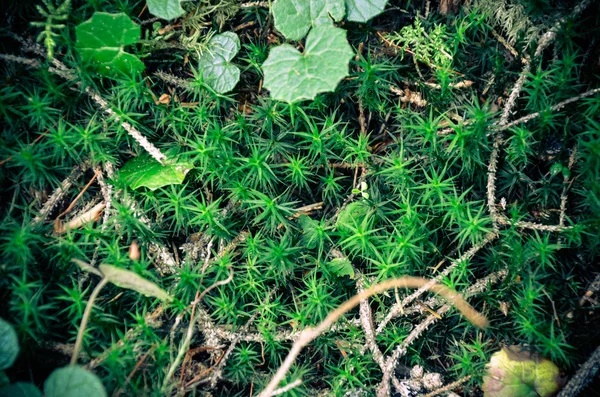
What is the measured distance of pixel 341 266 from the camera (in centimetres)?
245

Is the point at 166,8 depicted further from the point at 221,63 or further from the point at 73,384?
the point at 73,384

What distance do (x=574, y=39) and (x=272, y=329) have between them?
2271 mm

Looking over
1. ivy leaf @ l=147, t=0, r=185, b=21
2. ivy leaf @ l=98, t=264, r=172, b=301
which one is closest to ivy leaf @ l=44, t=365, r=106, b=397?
ivy leaf @ l=98, t=264, r=172, b=301

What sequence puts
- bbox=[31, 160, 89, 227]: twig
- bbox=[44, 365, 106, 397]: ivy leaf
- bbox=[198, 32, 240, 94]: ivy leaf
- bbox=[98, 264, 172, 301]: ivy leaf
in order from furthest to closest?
bbox=[198, 32, 240, 94]: ivy leaf → bbox=[31, 160, 89, 227]: twig → bbox=[98, 264, 172, 301]: ivy leaf → bbox=[44, 365, 106, 397]: ivy leaf

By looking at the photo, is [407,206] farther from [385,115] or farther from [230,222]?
[230,222]

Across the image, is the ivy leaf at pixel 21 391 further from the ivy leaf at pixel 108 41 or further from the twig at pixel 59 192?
the ivy leaf at pixel 108 41

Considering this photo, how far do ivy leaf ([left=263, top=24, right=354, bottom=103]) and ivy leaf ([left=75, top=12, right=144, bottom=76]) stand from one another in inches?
28.3

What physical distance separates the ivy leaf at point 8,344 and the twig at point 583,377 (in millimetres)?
2579

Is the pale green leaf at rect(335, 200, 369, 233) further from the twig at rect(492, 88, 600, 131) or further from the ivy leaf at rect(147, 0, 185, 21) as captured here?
the ivy leaf at rect(147, 0, 185, 21)

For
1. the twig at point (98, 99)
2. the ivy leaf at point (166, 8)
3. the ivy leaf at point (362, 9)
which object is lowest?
the twig at point (98, 99)

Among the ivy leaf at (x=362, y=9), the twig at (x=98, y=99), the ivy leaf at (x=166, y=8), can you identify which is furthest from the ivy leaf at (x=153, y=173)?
the ivy leaf at (x=362, y=9)

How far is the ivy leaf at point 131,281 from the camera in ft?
6.97

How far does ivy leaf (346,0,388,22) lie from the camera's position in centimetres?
246

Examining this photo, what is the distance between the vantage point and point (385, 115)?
106 inches
